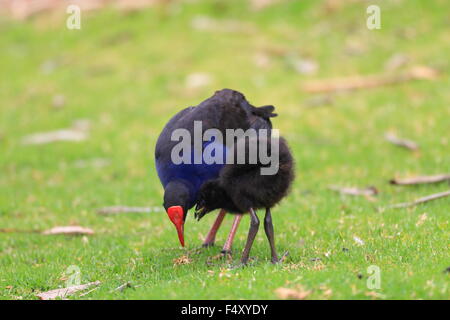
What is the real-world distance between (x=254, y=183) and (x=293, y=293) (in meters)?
1.80

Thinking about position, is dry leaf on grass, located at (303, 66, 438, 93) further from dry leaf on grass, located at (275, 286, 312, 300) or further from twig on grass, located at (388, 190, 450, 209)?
dry leaf on grass, located at (275, 286, 312, 300)

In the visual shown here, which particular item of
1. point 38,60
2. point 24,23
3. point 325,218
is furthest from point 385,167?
point 24,23

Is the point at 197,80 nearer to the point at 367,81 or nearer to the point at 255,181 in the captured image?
the point at 367,81

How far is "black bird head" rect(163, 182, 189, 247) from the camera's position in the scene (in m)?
A: 7.55

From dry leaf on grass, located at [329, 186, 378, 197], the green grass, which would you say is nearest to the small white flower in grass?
the green grass

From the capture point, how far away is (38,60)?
26.4m

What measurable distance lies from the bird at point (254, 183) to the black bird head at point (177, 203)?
1.19ft

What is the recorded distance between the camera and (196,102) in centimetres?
1930

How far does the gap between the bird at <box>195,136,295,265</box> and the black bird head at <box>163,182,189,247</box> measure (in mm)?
362

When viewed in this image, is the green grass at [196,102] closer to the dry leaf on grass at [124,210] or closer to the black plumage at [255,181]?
the dry leaf on grass at [124,210]

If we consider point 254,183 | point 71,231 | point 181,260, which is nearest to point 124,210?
point 71,231

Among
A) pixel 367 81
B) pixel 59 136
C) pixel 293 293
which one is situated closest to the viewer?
pixel 293 293

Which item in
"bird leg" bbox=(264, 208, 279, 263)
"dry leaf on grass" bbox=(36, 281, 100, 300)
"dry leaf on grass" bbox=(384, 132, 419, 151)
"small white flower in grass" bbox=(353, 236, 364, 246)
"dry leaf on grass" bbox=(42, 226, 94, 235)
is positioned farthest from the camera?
"dry leaf on grass" bbox=(384, 132, 419, 151)
